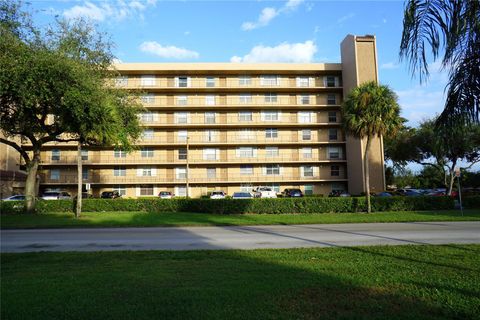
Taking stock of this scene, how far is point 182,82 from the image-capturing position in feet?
180

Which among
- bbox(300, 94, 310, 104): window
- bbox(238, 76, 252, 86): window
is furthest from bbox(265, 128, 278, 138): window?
bbox(238, 76, 252, 86): window

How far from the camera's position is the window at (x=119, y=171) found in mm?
53594

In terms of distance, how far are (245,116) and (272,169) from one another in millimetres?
7948

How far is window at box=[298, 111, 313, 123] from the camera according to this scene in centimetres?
5439

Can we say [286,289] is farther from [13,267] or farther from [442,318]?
[13,267]

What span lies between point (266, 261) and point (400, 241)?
638 cm

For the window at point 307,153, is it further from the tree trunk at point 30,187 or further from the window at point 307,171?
the tree trunk at point 30,187

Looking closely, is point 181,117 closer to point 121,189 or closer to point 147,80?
point 147,80

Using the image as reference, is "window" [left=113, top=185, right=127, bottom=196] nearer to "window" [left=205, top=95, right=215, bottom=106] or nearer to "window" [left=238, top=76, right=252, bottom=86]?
"window" [left=205, top=95, right=215, bottom=106]

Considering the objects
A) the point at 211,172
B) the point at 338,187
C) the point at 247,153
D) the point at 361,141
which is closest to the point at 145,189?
the point at 211,172

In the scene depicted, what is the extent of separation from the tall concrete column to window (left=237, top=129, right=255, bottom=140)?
12.7 meters

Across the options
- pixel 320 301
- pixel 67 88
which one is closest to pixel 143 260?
pixel 320 301

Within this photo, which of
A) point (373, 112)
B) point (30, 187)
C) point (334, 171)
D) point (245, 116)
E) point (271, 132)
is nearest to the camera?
point (30, 187)

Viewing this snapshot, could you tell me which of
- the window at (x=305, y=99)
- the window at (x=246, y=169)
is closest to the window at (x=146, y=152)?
the window at (x=246, y=169)
